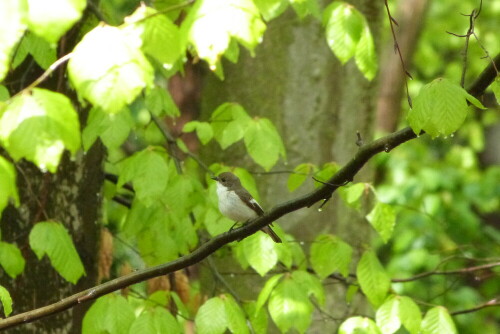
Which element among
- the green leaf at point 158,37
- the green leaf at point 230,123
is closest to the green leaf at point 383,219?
the green leaf at point 230,123

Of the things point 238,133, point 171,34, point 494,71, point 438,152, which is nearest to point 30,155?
point 171,34

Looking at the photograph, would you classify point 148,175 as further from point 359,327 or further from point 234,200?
point 359,327

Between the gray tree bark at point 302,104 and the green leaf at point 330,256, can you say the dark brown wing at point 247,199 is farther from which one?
the gray tree bark at point 302,104

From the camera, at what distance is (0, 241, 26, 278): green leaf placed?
3178 millimetres

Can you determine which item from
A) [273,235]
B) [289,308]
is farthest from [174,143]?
[289,308]

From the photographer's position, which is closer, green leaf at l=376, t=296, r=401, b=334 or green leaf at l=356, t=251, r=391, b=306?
green leaf at l=376, t=296, r=401, b=334

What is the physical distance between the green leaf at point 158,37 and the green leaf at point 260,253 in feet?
4.73

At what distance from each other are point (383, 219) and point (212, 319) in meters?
0.89

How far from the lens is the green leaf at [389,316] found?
3.39 m

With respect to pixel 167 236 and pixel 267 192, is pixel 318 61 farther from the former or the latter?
pixel 167 236

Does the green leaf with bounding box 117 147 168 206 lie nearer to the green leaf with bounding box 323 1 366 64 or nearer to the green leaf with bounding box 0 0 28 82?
the green leaf with bounding box 323 1 366 64

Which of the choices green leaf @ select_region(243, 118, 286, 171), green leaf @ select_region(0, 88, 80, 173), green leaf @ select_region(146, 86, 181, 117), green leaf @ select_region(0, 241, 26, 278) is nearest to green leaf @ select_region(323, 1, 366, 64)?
green leaf @ select_region(243, 118, 286, 171)

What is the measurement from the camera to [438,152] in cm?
1412

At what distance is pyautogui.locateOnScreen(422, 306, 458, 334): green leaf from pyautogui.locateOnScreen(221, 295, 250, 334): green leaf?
28.2 inches
